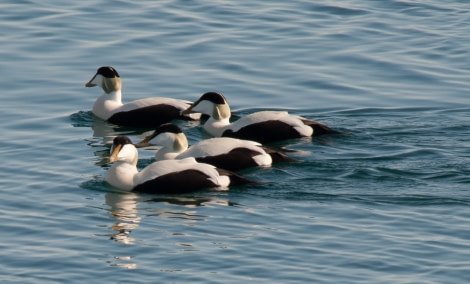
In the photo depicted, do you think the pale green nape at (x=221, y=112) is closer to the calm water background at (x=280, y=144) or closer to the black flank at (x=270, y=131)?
the calm water background at (x=280, y=144)

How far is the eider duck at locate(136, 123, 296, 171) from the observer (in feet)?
49.2

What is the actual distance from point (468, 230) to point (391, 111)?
526cm

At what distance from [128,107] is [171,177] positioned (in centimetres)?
379

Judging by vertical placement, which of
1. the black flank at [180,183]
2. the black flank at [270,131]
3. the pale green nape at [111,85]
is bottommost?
the black flank at [180,183]

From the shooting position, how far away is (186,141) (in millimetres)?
15648

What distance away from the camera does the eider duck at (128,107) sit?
17.6 meters

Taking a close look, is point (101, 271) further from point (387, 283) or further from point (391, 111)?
point (391, 111)

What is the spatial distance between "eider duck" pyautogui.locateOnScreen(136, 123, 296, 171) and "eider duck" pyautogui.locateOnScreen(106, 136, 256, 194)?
55cm

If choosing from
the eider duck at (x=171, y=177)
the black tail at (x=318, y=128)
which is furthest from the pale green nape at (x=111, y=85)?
the eider duck at (x=171, y=177)

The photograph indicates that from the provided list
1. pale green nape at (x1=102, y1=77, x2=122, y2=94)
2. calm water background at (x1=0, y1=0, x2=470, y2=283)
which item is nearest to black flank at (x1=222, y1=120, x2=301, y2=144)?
calm water background at (x1=0, y1=0, x2=470, y2=283)

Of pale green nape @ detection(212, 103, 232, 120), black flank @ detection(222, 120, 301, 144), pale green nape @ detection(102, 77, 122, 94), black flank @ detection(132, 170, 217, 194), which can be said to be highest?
pale green nape @ detection(102, 77, 122, 94)

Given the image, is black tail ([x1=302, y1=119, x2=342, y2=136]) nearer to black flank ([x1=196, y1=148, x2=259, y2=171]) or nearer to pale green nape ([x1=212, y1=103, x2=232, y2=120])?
pale green nape ([x1=212, y1=103, x2=232, y2=120])

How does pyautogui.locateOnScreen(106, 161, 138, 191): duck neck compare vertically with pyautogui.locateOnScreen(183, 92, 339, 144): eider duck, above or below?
below

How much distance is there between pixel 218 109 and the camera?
1691cm
